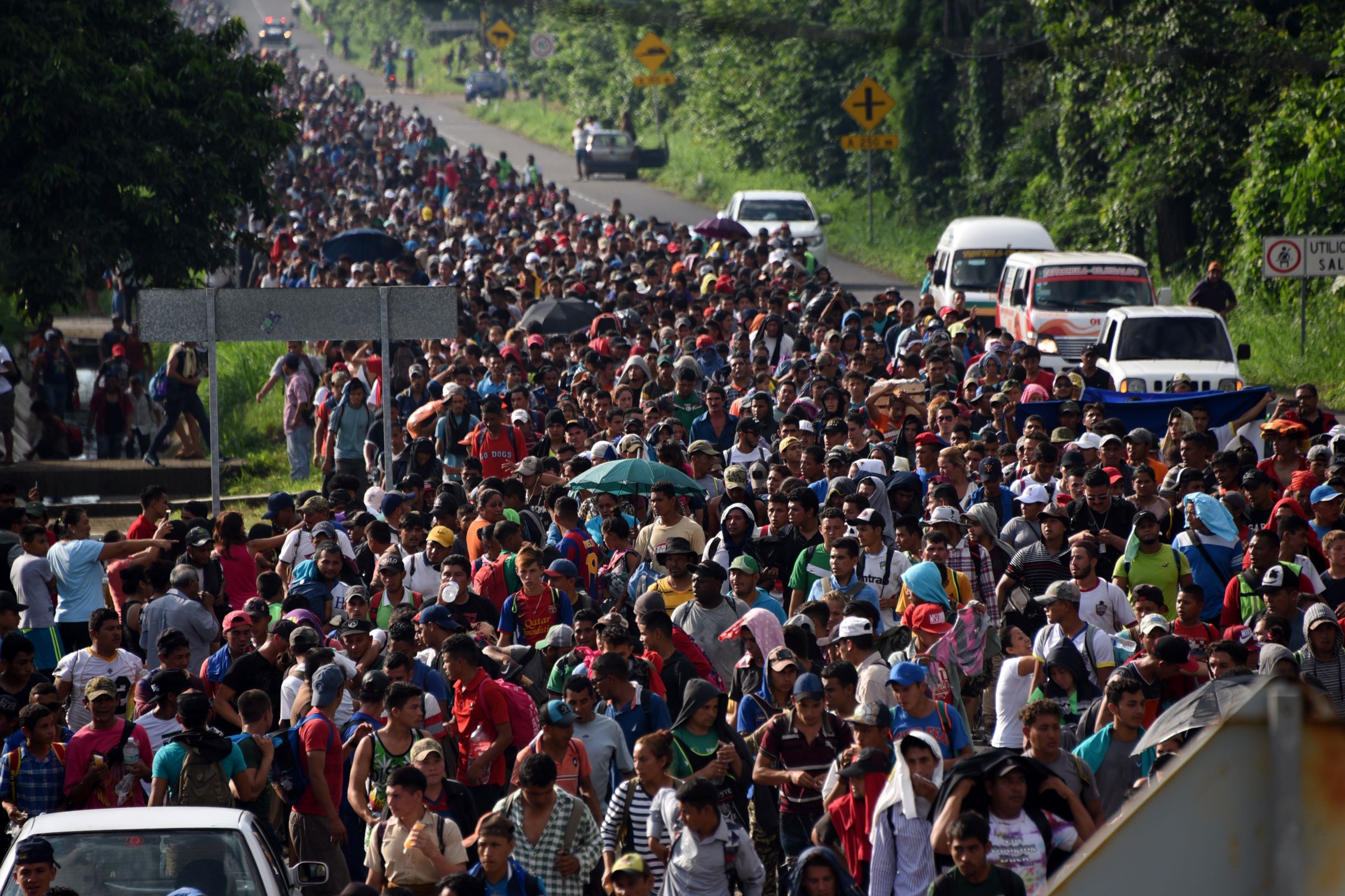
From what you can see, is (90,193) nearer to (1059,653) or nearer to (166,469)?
(166,469)

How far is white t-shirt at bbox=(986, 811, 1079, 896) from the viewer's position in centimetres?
668

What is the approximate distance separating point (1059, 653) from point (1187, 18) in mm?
21225

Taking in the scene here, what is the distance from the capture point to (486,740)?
8.88 metres

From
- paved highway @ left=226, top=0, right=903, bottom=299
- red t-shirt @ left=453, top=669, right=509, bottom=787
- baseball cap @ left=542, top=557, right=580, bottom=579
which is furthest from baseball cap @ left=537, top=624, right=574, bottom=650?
paved highway @ left=226, top=0, right=903, bottom=299

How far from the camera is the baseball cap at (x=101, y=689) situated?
863 cm

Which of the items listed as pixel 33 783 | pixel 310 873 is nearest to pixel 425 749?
pixel 310 873

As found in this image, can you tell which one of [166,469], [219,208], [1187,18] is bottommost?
[166,469]

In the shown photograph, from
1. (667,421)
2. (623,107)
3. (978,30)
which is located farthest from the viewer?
(623,107)

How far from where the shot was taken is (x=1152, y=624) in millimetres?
8891

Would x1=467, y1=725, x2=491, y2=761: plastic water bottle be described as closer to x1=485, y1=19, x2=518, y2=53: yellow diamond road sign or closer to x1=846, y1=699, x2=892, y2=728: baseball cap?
x1=846, y1=699, x2=892, y2=728: baseball cap

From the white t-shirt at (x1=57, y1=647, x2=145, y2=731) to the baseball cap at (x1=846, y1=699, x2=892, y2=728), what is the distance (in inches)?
166

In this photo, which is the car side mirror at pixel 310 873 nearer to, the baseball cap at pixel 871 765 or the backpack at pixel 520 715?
the backpack at pixel 520 715

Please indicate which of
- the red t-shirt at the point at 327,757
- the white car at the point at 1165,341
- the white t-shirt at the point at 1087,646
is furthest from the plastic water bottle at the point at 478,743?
the white car at the point at 1165,341

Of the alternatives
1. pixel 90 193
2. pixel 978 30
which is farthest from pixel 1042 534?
pixel 978 30
